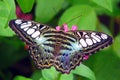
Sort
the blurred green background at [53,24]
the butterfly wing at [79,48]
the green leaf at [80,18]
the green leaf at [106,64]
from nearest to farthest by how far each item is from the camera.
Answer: the butterfly wing at [79,48]
the blurred green background at [53,24]
the green leaf at [80,18]
the green leaf at [106,64]

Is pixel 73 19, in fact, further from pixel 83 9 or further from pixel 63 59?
pixel 63 59

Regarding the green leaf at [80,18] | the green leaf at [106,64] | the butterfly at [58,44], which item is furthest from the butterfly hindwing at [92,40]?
the green leaf at [106,64]

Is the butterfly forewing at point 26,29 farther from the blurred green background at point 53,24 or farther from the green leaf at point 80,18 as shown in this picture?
the green leaf at point 80,18

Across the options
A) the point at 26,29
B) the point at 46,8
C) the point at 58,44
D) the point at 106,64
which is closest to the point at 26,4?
the point at 26,29

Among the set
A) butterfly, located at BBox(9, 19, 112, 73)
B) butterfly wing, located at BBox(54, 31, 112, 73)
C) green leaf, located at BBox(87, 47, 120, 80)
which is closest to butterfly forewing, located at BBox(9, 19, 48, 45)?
butterfly, located at BBox(9, 19, 112, 73)

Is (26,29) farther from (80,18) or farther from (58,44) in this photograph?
(80,18)

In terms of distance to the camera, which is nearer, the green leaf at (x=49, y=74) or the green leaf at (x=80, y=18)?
the green leaf at (x=49, y=74)
